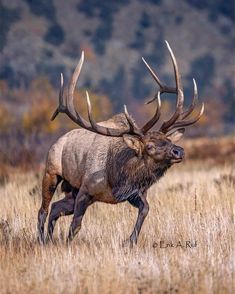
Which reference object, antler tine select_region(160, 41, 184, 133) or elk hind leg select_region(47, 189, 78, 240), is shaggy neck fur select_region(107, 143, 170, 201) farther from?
elk hind leg select_region(47, 189, 78, 240)

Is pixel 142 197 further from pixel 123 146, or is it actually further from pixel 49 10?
pixel 49 10

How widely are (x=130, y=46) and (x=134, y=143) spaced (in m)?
78.5

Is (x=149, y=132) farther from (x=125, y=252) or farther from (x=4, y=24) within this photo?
(x=4, y=24)

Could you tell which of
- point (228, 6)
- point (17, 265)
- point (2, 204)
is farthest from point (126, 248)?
point (228, 6)

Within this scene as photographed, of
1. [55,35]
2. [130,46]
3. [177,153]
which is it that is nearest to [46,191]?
[177,153]

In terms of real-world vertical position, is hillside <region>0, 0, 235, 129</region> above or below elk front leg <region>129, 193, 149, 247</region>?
above

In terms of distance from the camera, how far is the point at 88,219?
1105 centimetres

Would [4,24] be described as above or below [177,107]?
above

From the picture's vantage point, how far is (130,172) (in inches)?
376

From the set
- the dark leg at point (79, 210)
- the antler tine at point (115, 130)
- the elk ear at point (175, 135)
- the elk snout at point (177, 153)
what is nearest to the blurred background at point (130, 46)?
the elk ear at point (175, 135)

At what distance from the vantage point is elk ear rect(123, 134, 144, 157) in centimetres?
934

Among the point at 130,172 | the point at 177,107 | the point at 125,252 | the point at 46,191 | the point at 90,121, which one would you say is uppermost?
the point at 177,107

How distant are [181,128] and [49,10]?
Result: 78.7 m

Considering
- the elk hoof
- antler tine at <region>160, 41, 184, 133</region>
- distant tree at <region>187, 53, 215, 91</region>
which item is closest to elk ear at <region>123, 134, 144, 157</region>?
antler tine at <region>160, 41, 184, 133</region>
